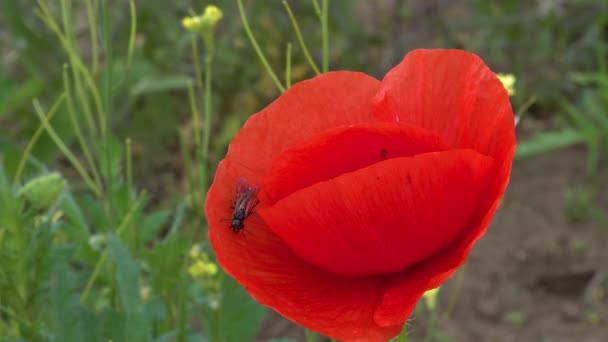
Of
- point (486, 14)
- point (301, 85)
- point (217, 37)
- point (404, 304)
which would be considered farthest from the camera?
point (486, 14)

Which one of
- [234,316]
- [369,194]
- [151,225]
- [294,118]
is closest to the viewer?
[369,194]

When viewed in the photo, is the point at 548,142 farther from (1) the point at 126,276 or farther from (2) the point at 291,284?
(2) the point at 291,284

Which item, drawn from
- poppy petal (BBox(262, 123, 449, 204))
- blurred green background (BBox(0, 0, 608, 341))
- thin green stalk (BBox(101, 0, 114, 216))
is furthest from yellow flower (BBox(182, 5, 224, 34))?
blurred green background (BBox(0, 0, 608, 341))

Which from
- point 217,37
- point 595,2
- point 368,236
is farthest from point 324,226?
point 595,2

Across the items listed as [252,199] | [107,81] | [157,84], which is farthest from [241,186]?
[157,84]

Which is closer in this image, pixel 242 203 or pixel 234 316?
pixel 242 203

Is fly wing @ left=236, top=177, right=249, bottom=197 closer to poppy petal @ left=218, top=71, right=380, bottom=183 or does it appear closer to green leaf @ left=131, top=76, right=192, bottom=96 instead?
poppy petal @ left=218, top=71, right=380, bottom=183

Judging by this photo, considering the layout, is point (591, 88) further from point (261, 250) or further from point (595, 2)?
point (261, 250)

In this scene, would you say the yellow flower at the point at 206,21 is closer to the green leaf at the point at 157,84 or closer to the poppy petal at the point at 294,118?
the poppy petal at the point at 294,118
